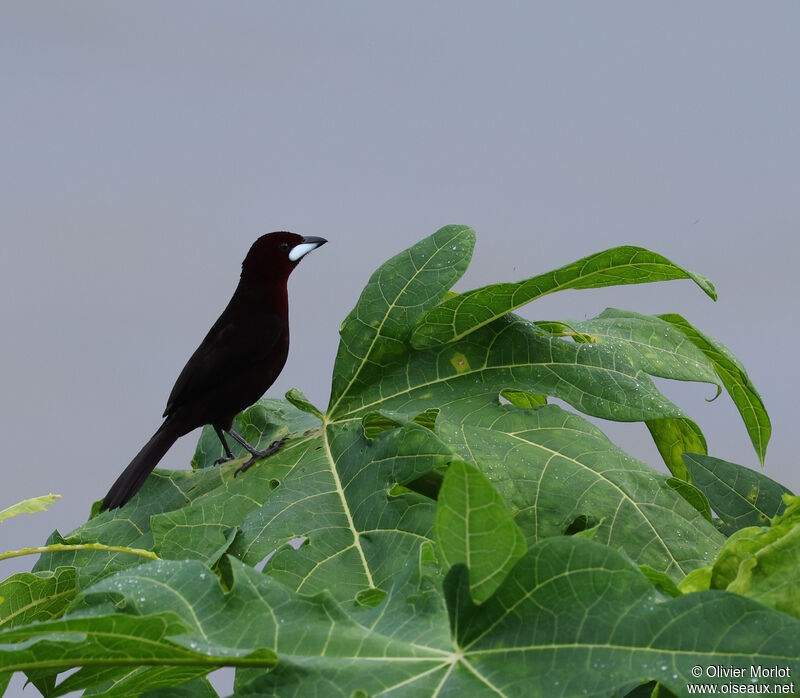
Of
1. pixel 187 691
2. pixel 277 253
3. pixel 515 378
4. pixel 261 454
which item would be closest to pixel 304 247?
pixel 277 253

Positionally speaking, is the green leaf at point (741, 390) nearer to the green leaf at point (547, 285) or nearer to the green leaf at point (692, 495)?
the green leaf at point (547, 285)

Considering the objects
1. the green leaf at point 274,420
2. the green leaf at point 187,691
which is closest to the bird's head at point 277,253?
the green leaf at point 274,420

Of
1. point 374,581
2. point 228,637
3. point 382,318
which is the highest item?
point 382,318

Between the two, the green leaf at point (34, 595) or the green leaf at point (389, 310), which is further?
the green leaf at point (389, 310)

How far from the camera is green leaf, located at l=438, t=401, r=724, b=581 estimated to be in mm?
1098

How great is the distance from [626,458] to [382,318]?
0.45 meters

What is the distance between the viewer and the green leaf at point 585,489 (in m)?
1.10

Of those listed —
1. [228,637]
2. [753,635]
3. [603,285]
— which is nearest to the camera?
[753,635]

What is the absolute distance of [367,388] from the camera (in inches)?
58.4

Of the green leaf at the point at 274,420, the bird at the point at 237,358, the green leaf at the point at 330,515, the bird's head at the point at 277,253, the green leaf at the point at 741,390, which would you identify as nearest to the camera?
the green leaf at the point at 330,515

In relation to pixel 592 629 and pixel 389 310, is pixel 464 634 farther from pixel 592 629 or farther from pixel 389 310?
pixel 389 310

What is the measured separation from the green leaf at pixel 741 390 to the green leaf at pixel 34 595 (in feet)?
3.21

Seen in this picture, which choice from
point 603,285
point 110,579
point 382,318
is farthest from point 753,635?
point 382,318

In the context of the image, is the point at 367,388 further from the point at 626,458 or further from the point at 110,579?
the point at 110,579
